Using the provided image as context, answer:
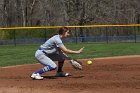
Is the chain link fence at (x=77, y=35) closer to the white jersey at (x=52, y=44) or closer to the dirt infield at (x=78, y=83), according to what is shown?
the dirt infield at (x=78, y=83)

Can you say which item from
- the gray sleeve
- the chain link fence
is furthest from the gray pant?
the chain link fence

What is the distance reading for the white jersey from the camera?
1090cm

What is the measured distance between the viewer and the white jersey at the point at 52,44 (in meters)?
10.9

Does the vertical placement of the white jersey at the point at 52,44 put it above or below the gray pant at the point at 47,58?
above

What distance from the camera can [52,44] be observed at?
36.4 feet

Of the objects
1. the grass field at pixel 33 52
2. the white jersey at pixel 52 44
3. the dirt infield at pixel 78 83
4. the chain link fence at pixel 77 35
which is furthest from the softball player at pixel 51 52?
the chain link fence at pixel 77 35

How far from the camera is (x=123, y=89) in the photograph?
29.7 ft

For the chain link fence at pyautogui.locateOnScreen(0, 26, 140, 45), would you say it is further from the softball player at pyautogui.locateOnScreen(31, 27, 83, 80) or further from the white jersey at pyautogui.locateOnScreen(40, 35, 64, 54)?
the white jersey at pyautogui.locateOnScreen(40, 35, 64, 54)

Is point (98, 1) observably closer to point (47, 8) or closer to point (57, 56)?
point (47, 8)

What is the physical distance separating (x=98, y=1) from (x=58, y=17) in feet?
21.7

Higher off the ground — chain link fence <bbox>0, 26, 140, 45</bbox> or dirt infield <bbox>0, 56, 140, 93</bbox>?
dirt infield <bbox>0, 56, 140, 93</bbox>

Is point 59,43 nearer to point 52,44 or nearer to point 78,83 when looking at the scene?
point 52,44

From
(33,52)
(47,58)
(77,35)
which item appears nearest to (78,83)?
(47,58)

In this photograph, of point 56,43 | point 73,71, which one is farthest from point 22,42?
point 56,43
